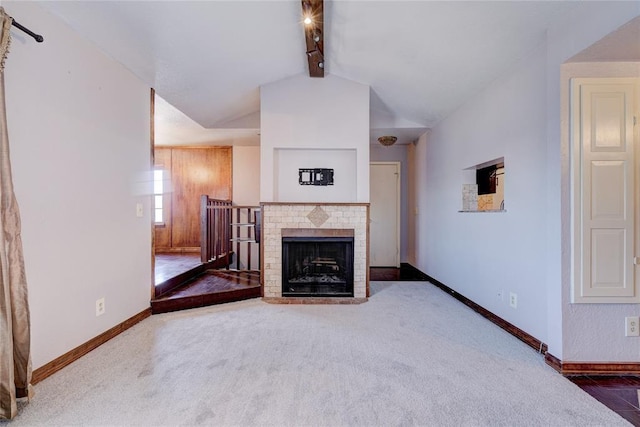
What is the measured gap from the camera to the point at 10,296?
1596mm

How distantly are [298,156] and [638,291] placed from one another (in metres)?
3.45

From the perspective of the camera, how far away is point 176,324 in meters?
2.89

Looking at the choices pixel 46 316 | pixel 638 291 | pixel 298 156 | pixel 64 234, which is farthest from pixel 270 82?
pixel 638 291

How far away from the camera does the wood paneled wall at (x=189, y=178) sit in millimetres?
5945

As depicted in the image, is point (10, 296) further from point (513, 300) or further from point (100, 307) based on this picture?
point (513, 300)

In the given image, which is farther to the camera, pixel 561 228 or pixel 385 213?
pixel 385 213

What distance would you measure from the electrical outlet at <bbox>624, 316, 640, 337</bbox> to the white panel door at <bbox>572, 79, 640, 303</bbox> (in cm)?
14

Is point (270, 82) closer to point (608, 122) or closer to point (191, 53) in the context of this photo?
point (191, 53)

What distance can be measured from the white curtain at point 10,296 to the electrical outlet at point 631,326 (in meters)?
3.82

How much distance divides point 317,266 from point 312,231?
49 cm

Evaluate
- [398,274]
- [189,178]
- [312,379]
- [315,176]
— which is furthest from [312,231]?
[189,178]

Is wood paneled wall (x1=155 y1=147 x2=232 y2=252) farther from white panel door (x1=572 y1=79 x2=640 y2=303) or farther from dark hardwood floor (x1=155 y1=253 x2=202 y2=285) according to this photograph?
white panel door (x1=572 y1=79 x2=640 y2=303)

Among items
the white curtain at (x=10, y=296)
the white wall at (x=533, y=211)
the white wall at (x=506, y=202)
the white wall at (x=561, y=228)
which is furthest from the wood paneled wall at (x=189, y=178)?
the white wall at (x=561, y=228)

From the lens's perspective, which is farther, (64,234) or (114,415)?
(64,234)
